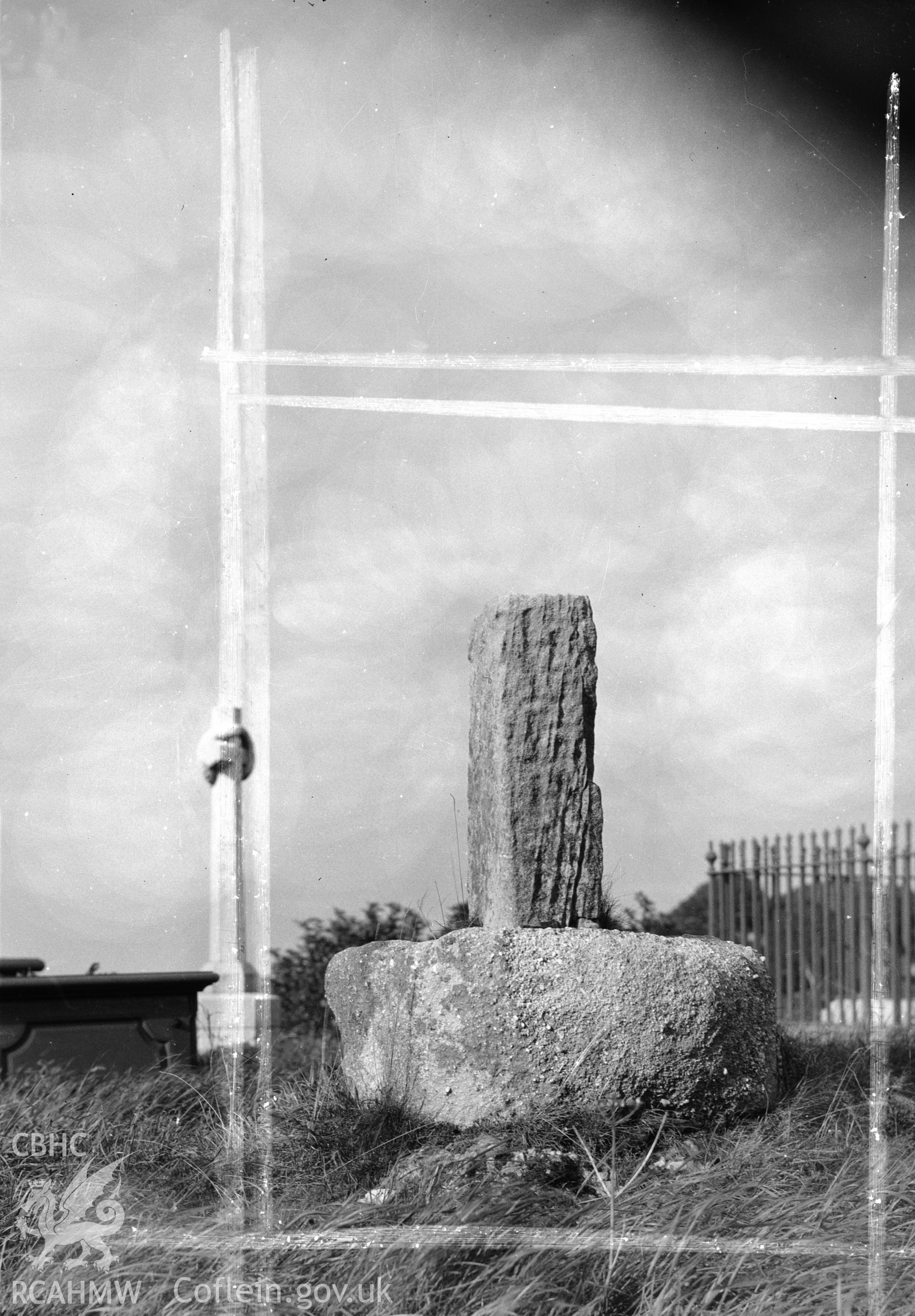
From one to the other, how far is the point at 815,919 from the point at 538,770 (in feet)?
23.1

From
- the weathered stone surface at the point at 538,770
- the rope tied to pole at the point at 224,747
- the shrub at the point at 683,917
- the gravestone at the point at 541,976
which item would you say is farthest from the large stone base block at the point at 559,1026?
the shrub at the point at 683,917

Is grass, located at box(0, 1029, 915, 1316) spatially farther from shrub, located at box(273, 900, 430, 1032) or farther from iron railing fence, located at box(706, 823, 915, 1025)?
iron railing fence, located at box(706, 823, 915, 1025)

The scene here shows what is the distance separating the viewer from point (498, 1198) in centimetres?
298

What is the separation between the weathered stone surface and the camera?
405cm

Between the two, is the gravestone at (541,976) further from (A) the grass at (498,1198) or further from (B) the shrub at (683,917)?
(B) the shrub at (683,917)

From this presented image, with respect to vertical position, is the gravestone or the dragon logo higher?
the gravestone

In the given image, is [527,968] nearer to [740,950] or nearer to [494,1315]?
[740,950]

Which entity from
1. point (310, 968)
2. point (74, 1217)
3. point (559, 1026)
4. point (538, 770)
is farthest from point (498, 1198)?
point (310, 968)

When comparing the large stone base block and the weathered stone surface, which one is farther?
the weathered stone surface

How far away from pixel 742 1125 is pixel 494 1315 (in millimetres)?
1687

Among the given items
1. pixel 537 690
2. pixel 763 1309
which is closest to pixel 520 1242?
pixel 763 1309

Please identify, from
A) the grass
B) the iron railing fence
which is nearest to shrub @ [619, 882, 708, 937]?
the iron railing fence

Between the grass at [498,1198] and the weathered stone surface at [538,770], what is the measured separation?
746 millimetres

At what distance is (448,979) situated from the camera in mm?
3697
